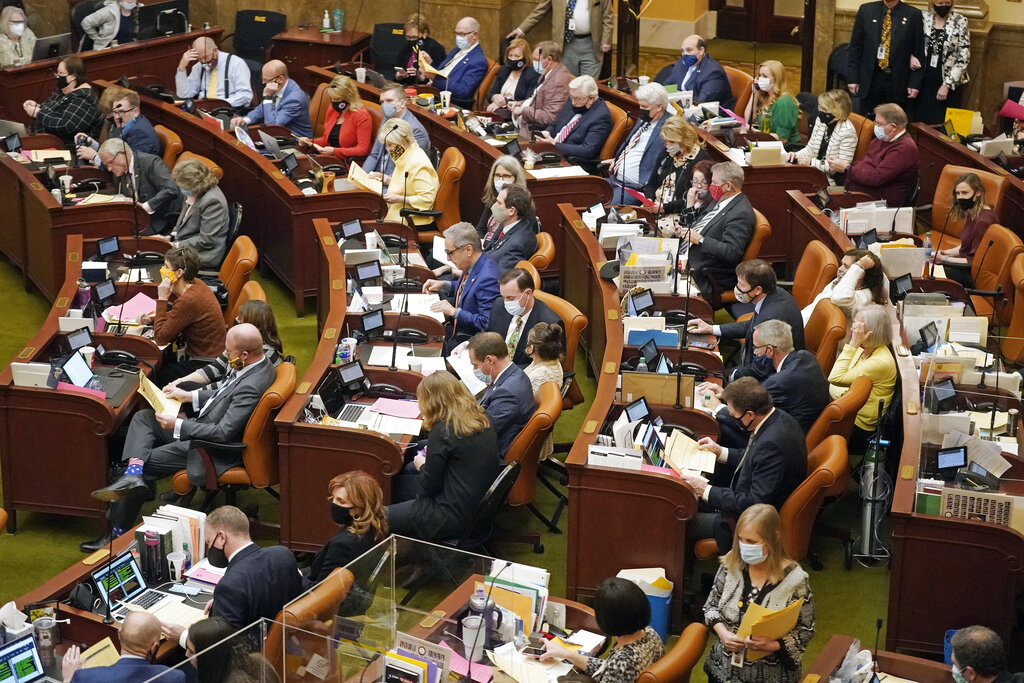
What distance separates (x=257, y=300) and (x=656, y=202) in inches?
138

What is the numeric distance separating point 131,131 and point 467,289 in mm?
3906

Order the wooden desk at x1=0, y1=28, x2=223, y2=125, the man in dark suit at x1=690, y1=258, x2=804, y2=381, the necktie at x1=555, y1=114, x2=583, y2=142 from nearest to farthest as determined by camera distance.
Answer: the man in dark suit at x1=690, y1=258, x2=804, y2=381, the necktie at x1=555, y1=114, x2=583, y2=142, the wooden desk at x1=0, y1=28, x2=223, y2=125

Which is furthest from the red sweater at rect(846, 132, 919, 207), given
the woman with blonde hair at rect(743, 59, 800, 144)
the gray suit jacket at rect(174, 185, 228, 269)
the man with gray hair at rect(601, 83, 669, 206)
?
the gray suit jacket at rect(174, 185, 228, 269)

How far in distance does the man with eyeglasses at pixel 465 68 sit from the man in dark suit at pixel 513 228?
14.3ft

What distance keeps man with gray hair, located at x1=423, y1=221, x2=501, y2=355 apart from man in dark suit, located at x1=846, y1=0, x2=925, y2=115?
17.4 feet

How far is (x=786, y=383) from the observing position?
6.51m

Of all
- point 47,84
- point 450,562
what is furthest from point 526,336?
point 47,84

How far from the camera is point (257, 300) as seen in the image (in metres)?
7.16

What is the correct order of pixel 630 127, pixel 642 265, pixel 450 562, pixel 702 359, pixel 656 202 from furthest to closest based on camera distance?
pixel 630 127 → pixel 656 202 → pixel 642 265 → pixel 702 359 → pixel 450 562

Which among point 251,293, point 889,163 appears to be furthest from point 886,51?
point 251,293

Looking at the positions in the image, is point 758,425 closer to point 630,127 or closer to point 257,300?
point 257,300

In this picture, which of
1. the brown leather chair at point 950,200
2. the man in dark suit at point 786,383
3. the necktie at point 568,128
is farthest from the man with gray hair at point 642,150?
the man in dark suit at point 786,383

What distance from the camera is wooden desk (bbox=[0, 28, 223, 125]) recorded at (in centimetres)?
1220

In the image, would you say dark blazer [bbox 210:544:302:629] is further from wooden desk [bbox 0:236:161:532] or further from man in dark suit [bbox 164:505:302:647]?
wooden desk [bbox 0:236:161:532]
